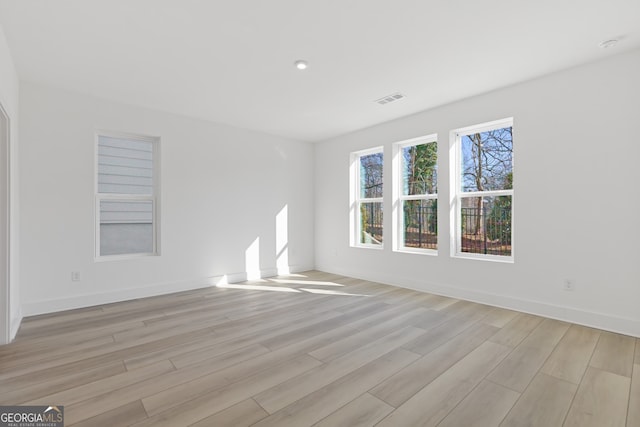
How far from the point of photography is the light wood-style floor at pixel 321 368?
1735 millimetres

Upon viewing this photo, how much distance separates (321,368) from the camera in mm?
2236

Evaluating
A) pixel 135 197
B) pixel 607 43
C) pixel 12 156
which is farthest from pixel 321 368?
pixel 607 43

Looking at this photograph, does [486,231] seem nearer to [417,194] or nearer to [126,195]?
[417,194]

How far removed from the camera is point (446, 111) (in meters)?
4.15

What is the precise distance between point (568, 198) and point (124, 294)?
5279 millimetres

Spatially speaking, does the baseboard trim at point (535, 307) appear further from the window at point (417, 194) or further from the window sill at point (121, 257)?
the window sill at point (121, 257)

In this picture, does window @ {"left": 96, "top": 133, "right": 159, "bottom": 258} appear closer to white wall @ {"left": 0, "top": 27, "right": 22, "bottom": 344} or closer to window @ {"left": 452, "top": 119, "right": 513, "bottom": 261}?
white wall @ {"left": 0, "top": 27, "right": 22, "bottom": 344}

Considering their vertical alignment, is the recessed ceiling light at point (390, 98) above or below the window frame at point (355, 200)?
above

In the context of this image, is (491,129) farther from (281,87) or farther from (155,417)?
(155,417)

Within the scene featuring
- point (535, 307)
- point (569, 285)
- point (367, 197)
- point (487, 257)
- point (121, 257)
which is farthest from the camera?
point (367, 197)

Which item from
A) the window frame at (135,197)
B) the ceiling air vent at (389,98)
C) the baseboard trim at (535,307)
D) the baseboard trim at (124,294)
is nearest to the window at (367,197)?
the baseboard trim at (535,307)

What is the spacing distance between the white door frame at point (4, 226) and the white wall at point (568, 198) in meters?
4.07

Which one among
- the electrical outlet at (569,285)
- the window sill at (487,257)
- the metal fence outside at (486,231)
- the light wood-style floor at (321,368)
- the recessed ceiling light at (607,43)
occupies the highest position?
the recessed ceiling light at (607,43)

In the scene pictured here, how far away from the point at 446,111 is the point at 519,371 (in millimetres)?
3183
